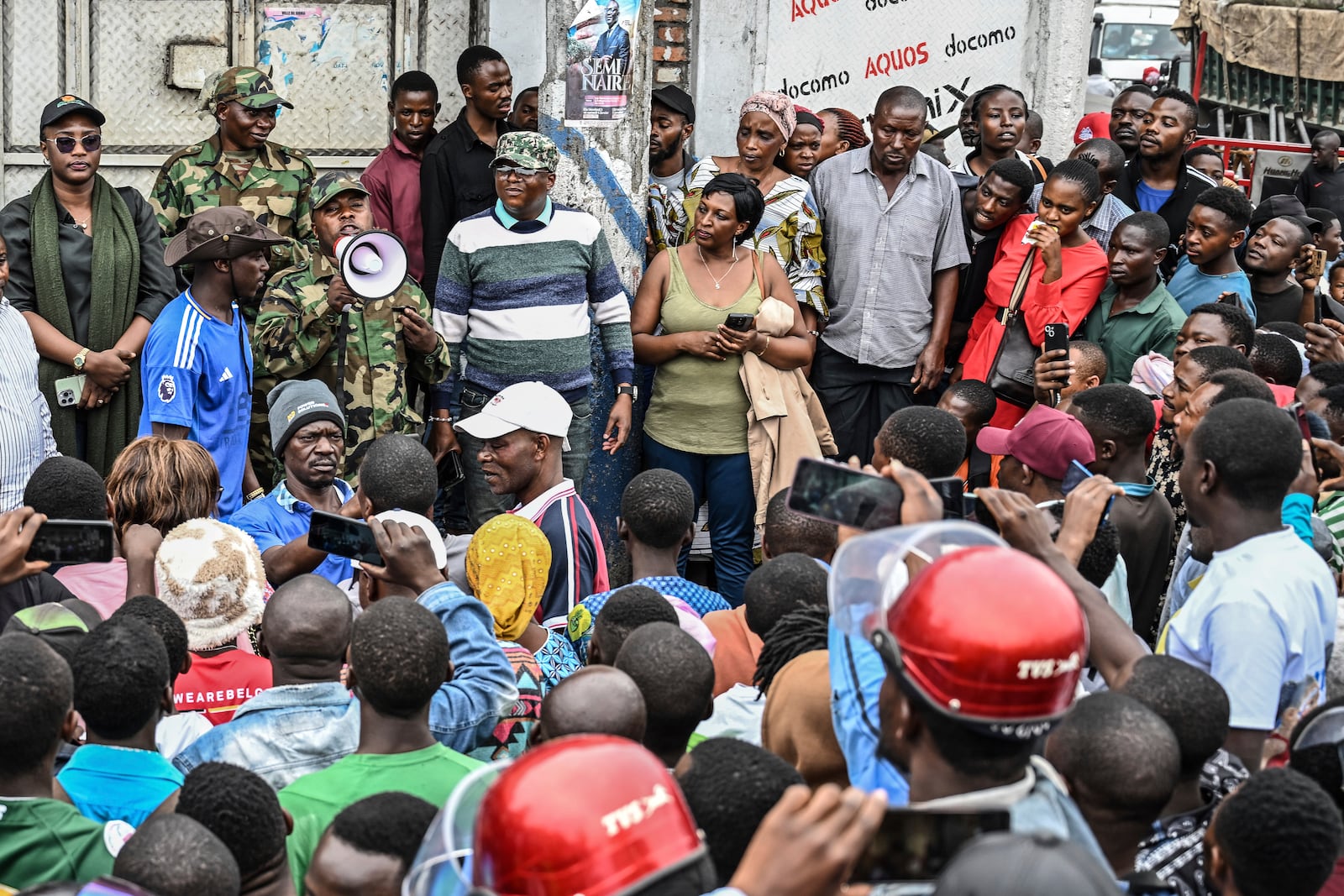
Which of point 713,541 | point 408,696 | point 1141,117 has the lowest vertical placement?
point 713,541

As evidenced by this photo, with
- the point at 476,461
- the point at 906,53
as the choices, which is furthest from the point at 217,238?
the point at 906,53

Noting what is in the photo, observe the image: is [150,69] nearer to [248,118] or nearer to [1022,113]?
[248,118]

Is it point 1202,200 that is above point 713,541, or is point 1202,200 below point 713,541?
above

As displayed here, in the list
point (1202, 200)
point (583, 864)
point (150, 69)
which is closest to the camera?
point (583, 864)

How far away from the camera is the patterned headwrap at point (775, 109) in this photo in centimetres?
680

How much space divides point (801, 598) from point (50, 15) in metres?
5.89

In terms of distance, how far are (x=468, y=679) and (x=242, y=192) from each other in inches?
146

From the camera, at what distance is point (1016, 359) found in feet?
20.6

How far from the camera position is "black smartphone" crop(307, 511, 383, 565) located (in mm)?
3658

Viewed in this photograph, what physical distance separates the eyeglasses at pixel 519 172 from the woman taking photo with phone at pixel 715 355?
A: 754mm

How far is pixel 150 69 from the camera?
7.82 meters

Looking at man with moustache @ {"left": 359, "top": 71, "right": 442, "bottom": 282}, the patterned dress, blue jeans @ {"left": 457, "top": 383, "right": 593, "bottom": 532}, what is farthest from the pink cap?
blue jeans @ {"left": 457, "top": 383, "right": 593, "bottom": 532}

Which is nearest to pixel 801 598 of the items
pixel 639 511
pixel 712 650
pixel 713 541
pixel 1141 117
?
pixel 712 650

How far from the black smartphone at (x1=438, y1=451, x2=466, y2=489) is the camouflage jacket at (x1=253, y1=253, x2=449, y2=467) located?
36cm
